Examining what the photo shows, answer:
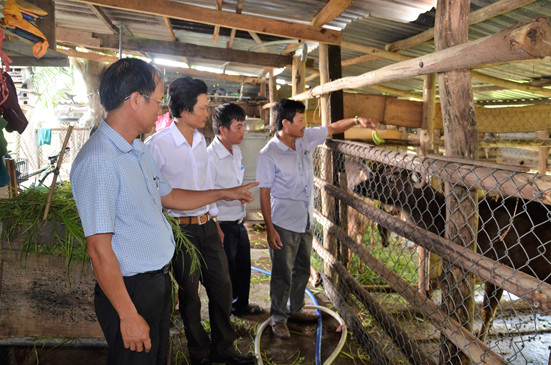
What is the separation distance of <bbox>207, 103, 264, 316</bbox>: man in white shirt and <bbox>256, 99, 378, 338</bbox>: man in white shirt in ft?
1.07

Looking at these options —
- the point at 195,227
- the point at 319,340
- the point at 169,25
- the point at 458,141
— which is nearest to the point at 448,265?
the point at 458,141

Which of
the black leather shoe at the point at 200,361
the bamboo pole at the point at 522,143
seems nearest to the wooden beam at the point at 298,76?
the bamboo pole at the point at 522,143

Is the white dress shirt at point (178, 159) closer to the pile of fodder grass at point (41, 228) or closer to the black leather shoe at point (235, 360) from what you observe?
the pile of fodder grass at point (41, 228)

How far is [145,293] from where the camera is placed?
74.6 inches

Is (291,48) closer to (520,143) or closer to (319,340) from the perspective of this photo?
(319,340)

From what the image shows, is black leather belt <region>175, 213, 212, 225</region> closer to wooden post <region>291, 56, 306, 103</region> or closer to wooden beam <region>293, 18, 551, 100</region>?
wooden beam <region>293, 18, 551, 100</region>

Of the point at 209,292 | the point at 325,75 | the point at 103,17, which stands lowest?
the point at 209,292

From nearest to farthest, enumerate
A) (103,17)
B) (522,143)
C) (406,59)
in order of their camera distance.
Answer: (103,17) → (406,59) → (522,143)

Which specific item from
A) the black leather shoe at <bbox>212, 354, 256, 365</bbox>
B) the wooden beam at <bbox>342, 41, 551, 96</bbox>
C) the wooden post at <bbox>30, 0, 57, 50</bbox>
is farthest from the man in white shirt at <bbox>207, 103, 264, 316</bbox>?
the wooden beam at <bbox>342, 41, 551, 96</bbox>

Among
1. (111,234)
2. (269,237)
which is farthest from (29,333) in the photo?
(269,237)

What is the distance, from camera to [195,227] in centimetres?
312

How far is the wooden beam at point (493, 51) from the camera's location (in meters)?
1.68

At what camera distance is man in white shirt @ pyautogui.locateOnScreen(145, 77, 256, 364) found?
3.04 metres

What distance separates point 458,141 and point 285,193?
1819mm
